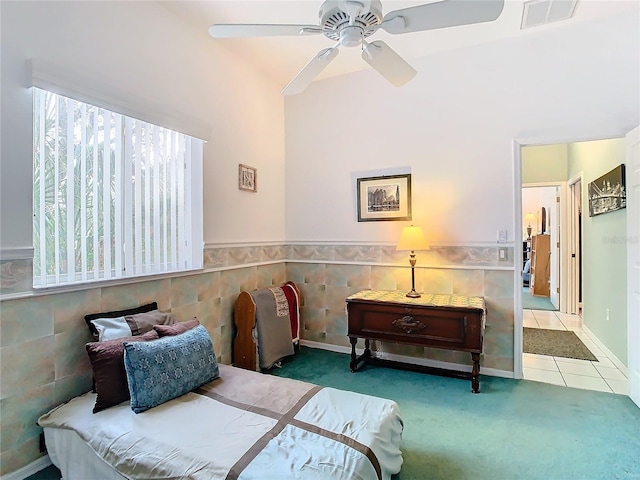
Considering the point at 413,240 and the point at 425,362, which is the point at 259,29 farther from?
the point at 425,362

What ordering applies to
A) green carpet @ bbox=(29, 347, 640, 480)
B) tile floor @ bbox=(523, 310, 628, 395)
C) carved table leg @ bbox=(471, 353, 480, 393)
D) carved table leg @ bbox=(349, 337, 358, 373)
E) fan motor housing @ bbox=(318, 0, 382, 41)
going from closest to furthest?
fan motor housing @ bbox=(318, 0, 382, 41), green carpet @ bbox=(29, 347, 640, 480), carved table leg @ bbox=(471, 353, 480, 393), tile floor @ bbox=(523, 310, 628, 395), carved table leg @ bbox=(349, 337, 358, 373)

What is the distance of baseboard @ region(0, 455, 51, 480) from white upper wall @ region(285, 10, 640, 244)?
2.72m

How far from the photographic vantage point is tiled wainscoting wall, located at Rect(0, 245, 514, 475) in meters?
1.74

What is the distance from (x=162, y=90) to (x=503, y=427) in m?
3.29

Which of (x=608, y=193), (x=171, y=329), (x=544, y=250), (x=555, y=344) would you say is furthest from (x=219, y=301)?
(x=544, y=250)

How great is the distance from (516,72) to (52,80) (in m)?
3.37

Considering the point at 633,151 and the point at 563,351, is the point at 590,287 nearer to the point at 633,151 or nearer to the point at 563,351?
the point at 563,351

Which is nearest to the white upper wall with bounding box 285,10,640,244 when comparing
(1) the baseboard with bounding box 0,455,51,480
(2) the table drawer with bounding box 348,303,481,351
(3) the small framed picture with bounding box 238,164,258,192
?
(3) the small framed picture with bounding box 238,164,258,192

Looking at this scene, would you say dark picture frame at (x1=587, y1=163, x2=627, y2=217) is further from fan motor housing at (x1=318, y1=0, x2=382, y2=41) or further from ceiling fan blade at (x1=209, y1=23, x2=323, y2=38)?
ceiling fan blade at (x1=209, y1=23, x2=323, y2=38)

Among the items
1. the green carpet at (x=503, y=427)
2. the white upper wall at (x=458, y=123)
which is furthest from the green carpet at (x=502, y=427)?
the white upper wall at (x=458, y=123)

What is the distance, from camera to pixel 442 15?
157 cm

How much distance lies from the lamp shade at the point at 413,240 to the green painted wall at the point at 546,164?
11.7 feet

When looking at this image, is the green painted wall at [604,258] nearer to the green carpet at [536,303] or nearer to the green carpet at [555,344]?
the green carpet at [555,344]

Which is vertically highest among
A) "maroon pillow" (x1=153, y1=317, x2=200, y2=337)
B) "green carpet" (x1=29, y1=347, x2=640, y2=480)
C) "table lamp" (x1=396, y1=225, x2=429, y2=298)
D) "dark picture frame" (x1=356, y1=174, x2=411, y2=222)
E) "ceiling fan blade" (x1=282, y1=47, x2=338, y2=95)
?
"ceiling fan blade" (x1=282, y1=47, x2=338, y2=95)
